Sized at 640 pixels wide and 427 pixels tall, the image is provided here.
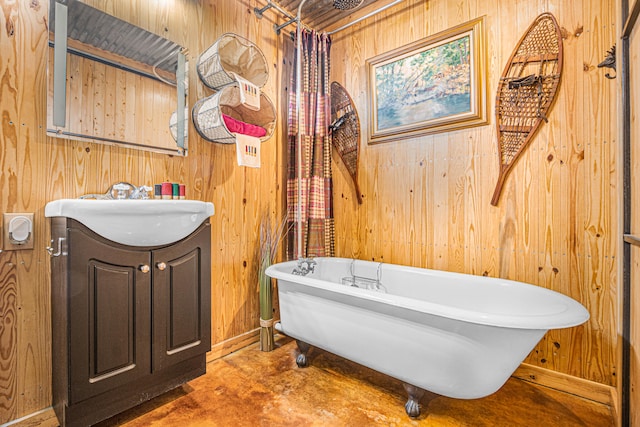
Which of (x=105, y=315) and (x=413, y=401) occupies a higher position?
(x=105, y=315)

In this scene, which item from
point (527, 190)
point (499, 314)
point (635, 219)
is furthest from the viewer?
point (527, 190)

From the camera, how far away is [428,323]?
127cm

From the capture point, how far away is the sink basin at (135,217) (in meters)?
1.16

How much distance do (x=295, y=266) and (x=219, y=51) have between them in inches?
57.7

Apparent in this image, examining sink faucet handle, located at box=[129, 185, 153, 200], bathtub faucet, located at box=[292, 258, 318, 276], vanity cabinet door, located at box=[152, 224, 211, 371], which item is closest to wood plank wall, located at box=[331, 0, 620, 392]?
bathtub faucet, located at box=[292, 258, 318, 276]

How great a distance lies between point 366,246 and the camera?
239 centimetres

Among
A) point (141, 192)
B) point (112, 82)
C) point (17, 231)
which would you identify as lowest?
point (17, 231)

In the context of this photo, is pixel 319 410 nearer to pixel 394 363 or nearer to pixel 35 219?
pixel 394 363

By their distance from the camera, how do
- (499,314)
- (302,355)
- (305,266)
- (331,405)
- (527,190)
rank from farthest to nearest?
(305,266)
(302,355)
(527,190)
(331,405)
(499,314)

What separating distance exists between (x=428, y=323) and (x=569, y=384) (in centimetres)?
98

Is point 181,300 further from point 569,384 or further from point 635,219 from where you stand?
point 569,384

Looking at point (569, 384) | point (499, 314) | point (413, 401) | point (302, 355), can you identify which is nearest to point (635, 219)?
point (499, 314)

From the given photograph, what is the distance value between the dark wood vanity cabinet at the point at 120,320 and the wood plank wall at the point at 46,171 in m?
0.09

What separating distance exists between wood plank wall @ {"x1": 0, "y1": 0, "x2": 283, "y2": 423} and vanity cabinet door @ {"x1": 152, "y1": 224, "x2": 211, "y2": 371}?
41cm
